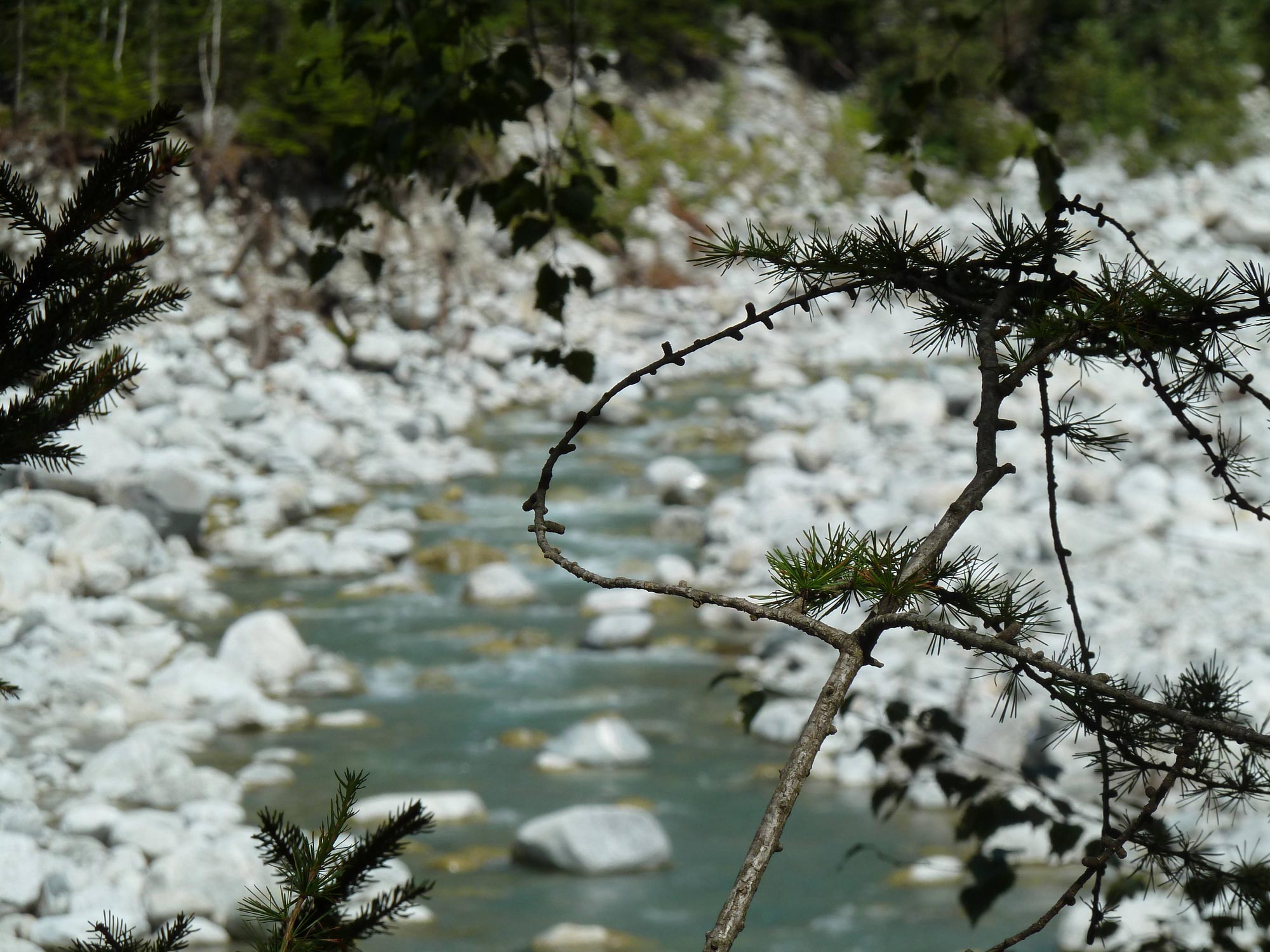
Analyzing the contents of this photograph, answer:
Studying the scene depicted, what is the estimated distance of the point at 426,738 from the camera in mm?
5020

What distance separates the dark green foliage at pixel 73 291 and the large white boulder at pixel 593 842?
9.70ft

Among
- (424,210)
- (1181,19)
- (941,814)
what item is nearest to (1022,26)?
(1181,19)

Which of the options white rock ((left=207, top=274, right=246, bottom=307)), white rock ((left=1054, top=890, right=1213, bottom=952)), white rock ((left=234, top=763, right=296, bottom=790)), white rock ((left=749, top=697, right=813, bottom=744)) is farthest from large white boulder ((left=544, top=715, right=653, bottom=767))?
white rock ((left=207, top=274, right=246, bottom=307))

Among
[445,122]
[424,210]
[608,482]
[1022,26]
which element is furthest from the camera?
[1022,26]

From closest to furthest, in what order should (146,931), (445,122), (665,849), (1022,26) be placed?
(445,122) < (146,931) < (665,849) < (1022,26)

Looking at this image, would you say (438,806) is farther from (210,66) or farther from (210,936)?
(210,66)

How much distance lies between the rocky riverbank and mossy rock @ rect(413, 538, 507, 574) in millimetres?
148

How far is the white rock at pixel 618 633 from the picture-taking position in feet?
19.9

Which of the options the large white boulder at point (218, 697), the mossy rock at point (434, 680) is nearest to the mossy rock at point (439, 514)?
the mossy rock at point (434, 680)

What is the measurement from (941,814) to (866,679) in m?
1.07

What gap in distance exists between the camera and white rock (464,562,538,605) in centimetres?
667

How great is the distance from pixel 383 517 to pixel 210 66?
6.28 metres

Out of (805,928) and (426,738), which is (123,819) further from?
(805,928)

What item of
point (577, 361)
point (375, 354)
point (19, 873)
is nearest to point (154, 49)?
point (375, 354)
